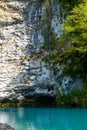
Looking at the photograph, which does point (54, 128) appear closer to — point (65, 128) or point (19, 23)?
point (65, 128)

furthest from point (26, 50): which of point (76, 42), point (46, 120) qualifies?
point (46, 120)

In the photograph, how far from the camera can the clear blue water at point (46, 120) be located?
807 inches

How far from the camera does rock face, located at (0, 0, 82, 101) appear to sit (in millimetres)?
32312

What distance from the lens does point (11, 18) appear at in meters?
35.0

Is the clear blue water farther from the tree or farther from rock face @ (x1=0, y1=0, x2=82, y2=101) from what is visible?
the tree

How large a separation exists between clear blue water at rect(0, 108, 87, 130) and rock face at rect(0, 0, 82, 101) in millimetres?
3620

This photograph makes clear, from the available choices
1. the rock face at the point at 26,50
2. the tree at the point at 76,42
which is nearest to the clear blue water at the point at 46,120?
the rock face at the point at 26,50

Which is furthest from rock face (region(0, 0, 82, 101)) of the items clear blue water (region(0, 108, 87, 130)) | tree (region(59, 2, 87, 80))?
clear blue water (region(0, 108, 87, 130))

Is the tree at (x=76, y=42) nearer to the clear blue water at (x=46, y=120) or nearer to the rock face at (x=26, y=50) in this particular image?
the rock face at (x=26, y=50)

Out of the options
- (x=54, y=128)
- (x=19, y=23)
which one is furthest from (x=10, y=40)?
(x=54, y=128)

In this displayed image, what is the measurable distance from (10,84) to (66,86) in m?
4.42

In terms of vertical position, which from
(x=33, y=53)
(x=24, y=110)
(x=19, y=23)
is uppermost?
(x=19, y=23)

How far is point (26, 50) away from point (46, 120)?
36.7 ft

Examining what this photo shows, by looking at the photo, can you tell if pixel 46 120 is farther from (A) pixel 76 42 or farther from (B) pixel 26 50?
(B) pixel 26 50
